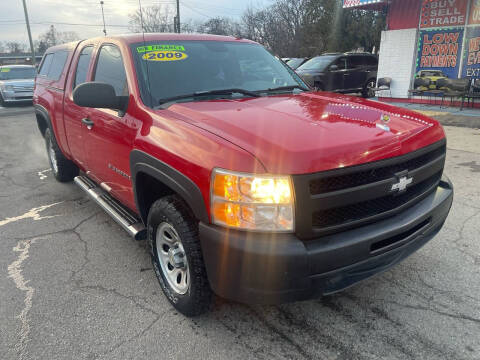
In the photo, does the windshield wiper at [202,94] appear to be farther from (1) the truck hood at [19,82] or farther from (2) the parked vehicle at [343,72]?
(1) the truck hood at [19,82]

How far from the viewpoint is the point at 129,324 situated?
2.54m

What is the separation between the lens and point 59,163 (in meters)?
5.37

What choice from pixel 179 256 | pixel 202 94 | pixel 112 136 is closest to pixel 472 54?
pixel 202 94

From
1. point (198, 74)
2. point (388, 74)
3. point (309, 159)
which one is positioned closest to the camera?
point (309, 159)

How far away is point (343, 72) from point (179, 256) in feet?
45.2

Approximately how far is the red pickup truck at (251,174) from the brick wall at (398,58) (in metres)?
11.2

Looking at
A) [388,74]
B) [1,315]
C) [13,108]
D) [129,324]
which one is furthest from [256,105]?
[13,108]

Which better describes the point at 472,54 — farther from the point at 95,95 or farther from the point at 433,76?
the point at 95,95

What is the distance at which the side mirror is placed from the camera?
9.04ft

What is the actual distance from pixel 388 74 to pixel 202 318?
13.1m

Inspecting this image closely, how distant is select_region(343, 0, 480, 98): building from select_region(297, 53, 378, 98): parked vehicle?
1530mm

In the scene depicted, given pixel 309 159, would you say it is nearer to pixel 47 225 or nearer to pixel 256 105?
pixel 256 105

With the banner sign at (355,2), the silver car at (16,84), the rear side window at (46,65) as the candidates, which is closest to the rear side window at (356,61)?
the banner sign at (355,2)

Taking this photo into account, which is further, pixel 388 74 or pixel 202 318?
pixel 388 74
